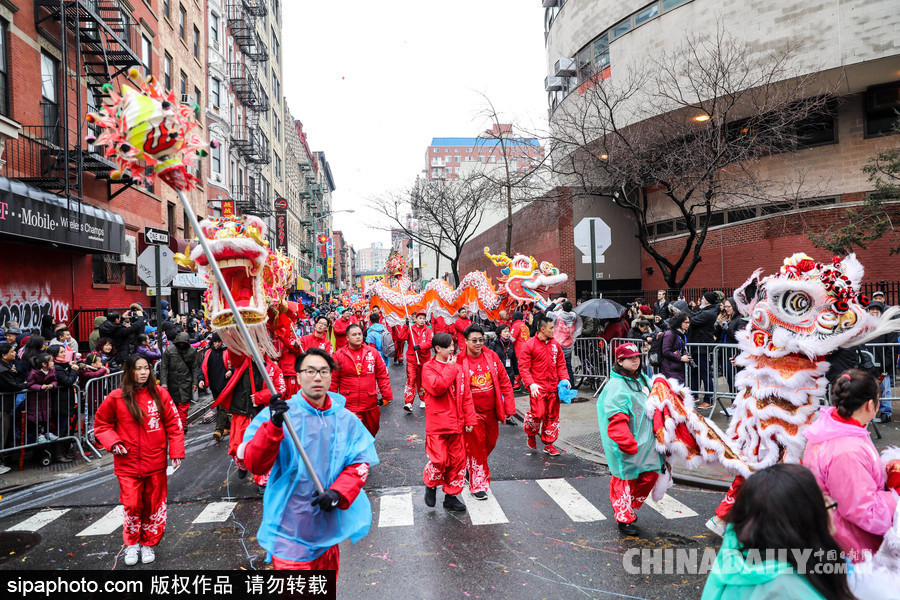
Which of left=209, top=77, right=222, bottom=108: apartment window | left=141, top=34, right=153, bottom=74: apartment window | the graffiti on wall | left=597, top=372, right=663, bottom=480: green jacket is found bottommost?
left=597, top=372, right=663, bottom=480: green jacket

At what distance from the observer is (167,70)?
2159 cm

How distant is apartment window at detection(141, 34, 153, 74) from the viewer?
1850cm

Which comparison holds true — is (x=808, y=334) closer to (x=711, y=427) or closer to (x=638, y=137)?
(x=711, y=427)

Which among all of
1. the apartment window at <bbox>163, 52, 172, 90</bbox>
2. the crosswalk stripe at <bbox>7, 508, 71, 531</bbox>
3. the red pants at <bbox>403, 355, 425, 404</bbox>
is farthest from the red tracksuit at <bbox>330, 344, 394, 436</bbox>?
the apartment window at <bbox>163, 52, 172, 90</bbox>

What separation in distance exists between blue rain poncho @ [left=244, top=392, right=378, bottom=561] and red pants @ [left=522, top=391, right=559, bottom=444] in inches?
180

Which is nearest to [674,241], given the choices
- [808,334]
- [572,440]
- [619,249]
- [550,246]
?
[619,249]

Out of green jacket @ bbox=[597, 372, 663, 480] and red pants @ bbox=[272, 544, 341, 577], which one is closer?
red pants @ bbox=[272, 544, 341, 577]

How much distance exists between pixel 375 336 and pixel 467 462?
7692mm

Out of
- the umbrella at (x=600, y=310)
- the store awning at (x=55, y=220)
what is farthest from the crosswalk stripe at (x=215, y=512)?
the store awning at (x=55, y=220)

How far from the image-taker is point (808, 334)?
15.1 ft

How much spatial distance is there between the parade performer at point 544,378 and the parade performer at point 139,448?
15.0ft

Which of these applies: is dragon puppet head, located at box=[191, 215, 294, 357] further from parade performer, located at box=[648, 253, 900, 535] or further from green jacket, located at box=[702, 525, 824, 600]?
green jacket, located at box=[702, 525, 824, 600]

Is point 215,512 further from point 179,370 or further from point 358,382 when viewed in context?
point 179,370

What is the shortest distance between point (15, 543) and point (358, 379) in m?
3.70
